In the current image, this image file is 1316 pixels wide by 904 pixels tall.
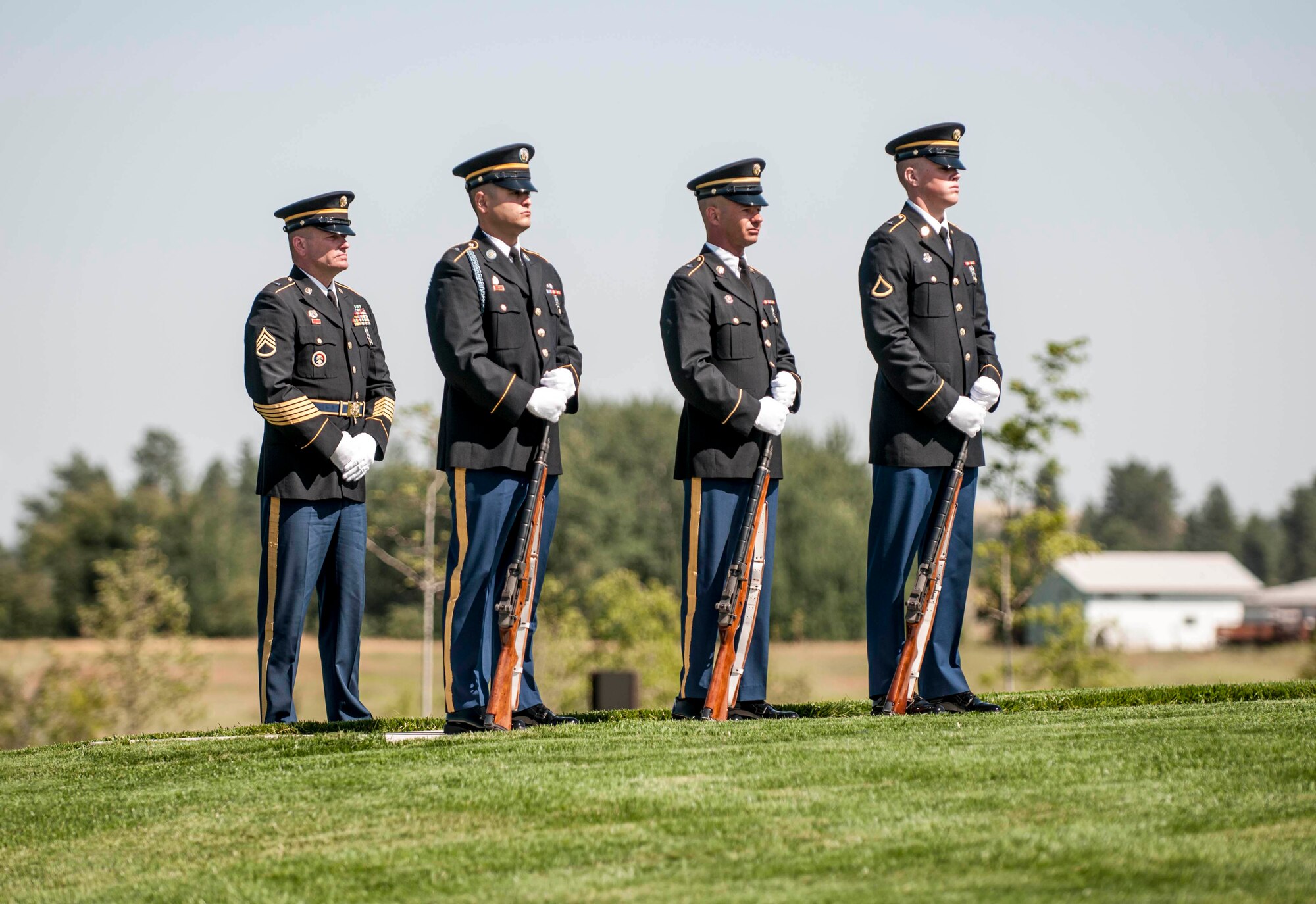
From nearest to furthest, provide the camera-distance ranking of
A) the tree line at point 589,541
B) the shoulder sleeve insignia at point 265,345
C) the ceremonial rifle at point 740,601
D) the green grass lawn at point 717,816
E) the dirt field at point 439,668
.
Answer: the green grass lawn at point 717,816
the ceremonial rifle at point 740,601
the shoulder sleeve insignia at point 265,345
the dirt field at point 439,668
the tree line at point 589,541

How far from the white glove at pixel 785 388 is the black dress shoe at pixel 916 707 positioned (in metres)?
1.48

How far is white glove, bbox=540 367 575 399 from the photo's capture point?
7.72m

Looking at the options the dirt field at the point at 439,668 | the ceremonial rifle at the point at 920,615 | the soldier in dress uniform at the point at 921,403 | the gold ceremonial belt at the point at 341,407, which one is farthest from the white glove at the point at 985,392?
the dirt field at the point at 439,668

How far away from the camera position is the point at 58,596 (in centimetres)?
6309

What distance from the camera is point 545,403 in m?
7.59

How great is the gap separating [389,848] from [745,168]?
13.0 feet

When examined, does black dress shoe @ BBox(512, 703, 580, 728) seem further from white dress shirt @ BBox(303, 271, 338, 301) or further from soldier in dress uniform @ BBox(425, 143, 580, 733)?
white dress shirt @ BBox(303, 271, 338, 301)

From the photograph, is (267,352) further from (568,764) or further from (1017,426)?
(1017,426)

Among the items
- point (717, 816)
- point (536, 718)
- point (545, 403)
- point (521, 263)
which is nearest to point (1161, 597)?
point (536, 718)

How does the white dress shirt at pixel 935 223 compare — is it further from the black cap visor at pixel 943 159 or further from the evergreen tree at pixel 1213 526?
the evergreen tree at pixel 1213 526

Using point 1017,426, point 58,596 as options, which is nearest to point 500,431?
point 1017,426

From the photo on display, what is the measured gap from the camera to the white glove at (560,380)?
25.3 ft

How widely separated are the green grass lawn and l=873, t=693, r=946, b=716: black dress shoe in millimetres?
438

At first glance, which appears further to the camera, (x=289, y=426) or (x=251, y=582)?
(x=251, y=582)
